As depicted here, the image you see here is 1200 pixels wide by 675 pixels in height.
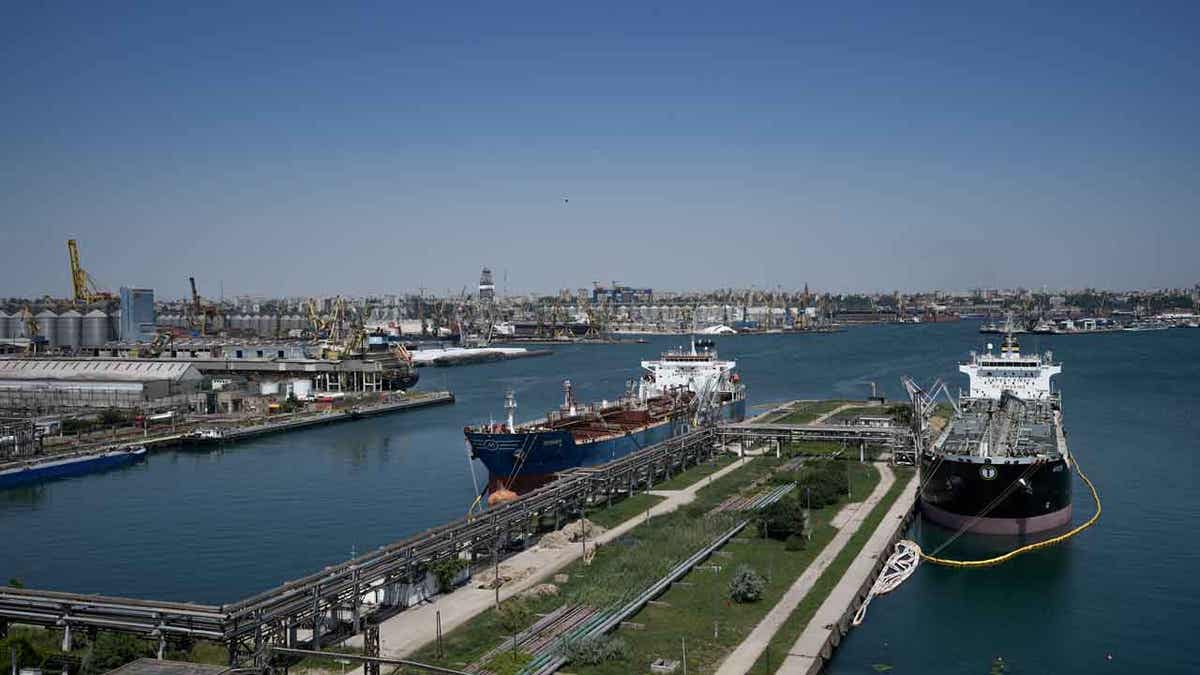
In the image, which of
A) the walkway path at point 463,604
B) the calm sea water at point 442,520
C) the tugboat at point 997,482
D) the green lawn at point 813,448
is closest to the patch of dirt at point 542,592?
the walkway path at point 463,604

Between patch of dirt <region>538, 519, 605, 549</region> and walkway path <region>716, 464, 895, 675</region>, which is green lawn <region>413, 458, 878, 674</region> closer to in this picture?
walkway path <region>716, 464, 895, 675</region>

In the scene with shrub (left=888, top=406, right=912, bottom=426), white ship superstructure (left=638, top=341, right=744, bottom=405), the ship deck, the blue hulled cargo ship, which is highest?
white ship superstructure (left=638, top=341, right=744, bottom=405)

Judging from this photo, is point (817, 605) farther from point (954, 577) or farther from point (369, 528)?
point (369, 528)

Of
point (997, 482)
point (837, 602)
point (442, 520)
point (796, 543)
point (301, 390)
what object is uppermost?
point (997, 482)

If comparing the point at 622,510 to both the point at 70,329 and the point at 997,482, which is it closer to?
the point at 997,482

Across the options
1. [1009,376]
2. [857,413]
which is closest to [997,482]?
[1009,376]

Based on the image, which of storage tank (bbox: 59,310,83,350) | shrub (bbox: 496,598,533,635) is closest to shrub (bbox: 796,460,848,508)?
shrub (bbox: 496,598,533,635)

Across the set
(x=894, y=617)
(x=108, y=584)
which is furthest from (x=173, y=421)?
(x=894, y=617)

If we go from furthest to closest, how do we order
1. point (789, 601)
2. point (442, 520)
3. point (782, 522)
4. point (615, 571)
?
point (442, 520) → point (782, 522) → point (615, 571) → point (789, 601)
